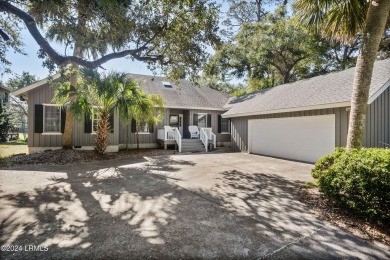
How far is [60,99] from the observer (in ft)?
30.8

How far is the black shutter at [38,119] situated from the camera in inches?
447

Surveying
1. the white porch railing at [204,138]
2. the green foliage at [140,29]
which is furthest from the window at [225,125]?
the green foliage at [140,29]

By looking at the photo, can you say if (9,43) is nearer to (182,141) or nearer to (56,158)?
(56,158)

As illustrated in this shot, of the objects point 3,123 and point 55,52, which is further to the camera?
point 3,123

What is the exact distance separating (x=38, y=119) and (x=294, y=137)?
45.9 ft

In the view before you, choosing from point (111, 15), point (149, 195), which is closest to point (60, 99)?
point (111, 15)

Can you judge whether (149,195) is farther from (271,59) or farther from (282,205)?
(271,59)

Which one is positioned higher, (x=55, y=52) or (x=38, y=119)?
(x=55, y=52)

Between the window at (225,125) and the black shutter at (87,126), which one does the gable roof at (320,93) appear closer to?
the window at (225,125)

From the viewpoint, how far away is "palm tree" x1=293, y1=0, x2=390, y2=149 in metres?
4.82

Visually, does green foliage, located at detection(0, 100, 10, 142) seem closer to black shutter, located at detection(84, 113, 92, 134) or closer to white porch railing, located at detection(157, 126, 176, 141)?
black shutter, located at detection(84, 113, 92, 134)

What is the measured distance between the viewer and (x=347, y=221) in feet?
12.7

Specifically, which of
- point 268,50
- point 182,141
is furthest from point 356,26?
point 268,50

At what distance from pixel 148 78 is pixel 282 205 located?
57.8ft
